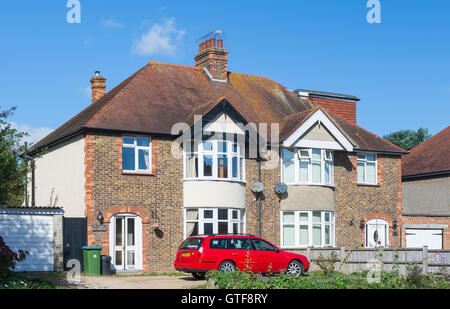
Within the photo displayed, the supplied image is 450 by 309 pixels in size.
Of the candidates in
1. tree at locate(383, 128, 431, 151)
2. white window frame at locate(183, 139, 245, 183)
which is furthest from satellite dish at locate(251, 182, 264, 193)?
tree at locate(383, 128, 431, 151)

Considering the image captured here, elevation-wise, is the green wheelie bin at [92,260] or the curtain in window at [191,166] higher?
the curtain in window at [191,166]

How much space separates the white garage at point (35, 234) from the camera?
75.8ft

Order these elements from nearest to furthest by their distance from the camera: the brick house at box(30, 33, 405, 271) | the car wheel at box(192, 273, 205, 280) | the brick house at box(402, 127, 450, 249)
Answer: the car wheel at box(192, 273, 205, 280) → the brick house at box(30, 33, 405, 271) → the brick house at box(402, 127, 450, 249)

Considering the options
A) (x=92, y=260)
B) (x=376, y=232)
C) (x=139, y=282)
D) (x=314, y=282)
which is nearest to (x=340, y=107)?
(x=376, y=232)

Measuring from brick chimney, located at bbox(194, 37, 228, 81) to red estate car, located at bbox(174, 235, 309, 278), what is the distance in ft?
40.1

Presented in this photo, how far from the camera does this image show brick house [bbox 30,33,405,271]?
25.5 meters

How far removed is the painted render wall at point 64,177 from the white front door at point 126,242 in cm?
145

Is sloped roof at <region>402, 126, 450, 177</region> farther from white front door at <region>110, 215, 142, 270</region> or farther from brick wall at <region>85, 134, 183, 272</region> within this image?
white front door at <region>110, 215, 142, 270</region>

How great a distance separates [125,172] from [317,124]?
358 inches

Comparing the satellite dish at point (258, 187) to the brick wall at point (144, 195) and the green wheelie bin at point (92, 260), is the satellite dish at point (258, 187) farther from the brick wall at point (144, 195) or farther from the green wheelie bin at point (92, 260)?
the green wheelie bin at point (92, 260)

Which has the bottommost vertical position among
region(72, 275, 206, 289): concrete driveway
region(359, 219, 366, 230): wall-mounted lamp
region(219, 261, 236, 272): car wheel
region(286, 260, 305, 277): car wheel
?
region(72, 275, 206, 289): concrete driveway

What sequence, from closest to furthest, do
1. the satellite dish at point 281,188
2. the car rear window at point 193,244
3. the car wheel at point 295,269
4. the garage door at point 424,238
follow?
1. the car rear window at point 193,244
2. the car wheel at point 295,269
3. the satellite dish at point 281,188
4. the garage door at point 424,238

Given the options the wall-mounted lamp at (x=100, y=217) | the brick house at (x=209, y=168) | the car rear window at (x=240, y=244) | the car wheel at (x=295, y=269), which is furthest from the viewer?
the brick house at (x=209, y=168)

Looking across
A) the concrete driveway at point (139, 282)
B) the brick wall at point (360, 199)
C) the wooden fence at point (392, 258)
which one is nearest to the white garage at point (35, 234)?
the concrete driveway at point (139, 282)
